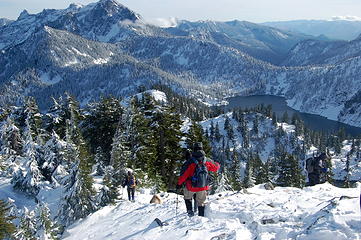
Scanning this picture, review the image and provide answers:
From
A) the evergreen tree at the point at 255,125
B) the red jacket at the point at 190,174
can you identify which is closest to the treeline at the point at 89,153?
the red jacket at the point at 190,174

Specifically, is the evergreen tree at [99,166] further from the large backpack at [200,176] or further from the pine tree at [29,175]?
the large backpack at [200,176]

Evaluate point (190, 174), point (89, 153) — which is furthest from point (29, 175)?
point (190, 174)

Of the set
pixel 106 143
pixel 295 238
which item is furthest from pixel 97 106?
pixel 295 238

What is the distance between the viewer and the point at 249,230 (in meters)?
11.5

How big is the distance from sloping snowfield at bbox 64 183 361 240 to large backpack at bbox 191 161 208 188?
5.33 ft

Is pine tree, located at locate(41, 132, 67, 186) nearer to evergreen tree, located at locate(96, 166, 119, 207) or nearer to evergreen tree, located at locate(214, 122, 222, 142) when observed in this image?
evergreen tree, located at locate(96, 166, 119, 207)

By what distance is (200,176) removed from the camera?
1212 centimetres

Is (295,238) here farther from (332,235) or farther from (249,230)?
(249,230)

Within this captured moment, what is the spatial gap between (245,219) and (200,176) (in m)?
2.92

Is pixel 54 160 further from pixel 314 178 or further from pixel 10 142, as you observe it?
pixel 314 178

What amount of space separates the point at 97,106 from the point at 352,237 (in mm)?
30128

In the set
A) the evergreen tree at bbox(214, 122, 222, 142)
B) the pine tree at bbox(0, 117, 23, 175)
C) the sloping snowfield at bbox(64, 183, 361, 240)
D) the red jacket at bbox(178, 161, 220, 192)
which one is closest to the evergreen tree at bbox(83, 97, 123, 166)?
the pine tree at bbox(0, 117, 23, 175)

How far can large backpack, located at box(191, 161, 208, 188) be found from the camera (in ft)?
39.2

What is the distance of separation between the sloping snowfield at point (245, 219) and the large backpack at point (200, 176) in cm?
162
